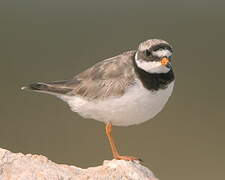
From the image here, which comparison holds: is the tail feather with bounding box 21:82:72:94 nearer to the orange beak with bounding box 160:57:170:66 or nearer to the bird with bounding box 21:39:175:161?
the bird with bounding box 21:39:175:161

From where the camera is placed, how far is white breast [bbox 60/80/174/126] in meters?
6.43

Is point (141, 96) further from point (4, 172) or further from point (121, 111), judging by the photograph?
point (4, 172)

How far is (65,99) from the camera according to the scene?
7.50 metres

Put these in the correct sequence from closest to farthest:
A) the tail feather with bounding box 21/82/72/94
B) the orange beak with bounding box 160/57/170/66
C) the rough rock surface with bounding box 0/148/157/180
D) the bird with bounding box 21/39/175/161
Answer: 1. the rough rock surface with bounding box 0/148/157/180
2. the orange beak with bounding box 160/57/170/66
3. the bird with bounding box 21/39/175/161
4. the tail feather with bounding box 21/82/72/94

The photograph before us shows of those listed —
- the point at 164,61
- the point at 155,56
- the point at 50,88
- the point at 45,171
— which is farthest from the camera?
the point at 50,88

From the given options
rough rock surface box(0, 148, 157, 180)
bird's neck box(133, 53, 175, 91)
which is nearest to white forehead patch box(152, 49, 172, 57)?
bird's neck box(133, 53, 175, 91)

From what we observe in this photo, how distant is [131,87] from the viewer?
6.50 metres

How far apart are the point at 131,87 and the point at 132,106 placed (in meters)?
0.24

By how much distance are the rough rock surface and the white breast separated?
111 cm

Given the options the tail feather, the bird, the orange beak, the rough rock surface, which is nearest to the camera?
the rough rock surface

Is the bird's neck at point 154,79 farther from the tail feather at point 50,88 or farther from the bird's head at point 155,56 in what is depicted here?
the tail feather at point 50,88

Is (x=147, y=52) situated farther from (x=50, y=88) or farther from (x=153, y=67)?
(x=50, y=88)

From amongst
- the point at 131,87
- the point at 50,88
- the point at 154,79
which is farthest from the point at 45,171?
the point at 50,88

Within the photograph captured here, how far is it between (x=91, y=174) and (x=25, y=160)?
0.68 meters
